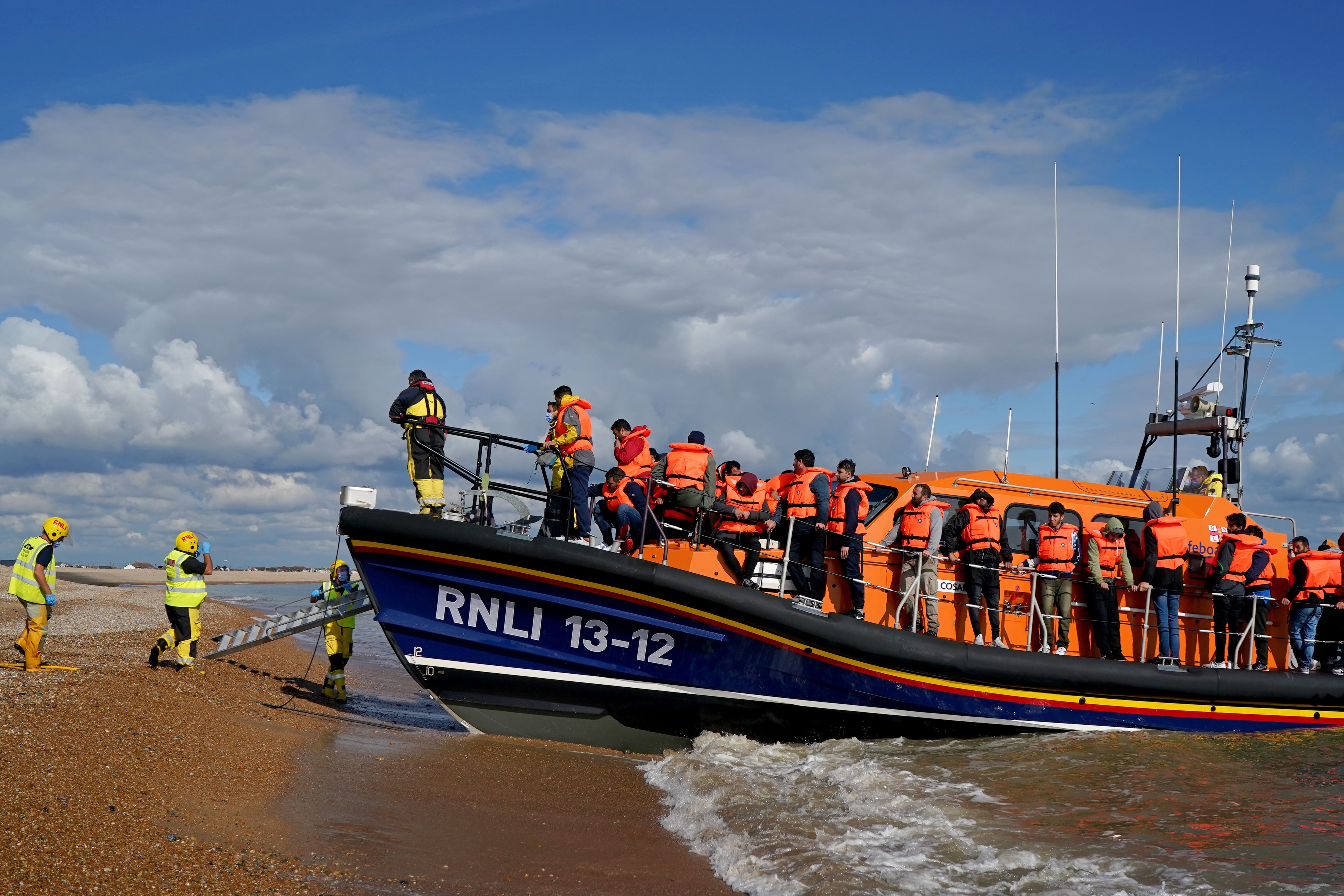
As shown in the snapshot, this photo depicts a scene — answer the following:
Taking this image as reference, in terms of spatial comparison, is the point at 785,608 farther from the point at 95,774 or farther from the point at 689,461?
the point at 95,774

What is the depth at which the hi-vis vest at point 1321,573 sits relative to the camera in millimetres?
7617

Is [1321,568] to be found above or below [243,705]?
above

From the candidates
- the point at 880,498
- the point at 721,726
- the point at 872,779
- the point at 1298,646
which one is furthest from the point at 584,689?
the point at 1298,646

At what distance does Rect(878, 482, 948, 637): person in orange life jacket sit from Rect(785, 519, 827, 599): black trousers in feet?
1.33

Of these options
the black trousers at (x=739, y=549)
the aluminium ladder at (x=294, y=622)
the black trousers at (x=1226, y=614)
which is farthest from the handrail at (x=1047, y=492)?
the aluminium ladder at (x=294, y=622)

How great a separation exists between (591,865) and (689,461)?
3.09 metres

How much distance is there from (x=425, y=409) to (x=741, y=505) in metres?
2.27

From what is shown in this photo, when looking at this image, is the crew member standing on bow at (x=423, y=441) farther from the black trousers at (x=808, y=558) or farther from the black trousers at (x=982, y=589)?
the black trousers at (x=982, y=589)

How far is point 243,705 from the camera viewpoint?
7.34 meters

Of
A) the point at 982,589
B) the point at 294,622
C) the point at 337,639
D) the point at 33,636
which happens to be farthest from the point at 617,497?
the point at 33,636

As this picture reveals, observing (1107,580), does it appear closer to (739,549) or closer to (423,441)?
(739,549)

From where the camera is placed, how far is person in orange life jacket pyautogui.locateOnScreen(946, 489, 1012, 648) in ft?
23.0

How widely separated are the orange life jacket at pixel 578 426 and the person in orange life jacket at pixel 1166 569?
4.22m

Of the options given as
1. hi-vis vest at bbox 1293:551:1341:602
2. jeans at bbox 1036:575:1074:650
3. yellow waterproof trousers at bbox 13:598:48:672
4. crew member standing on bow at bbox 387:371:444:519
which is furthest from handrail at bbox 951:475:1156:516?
yellow waterproof trousers at bbox 13:598:48:672
